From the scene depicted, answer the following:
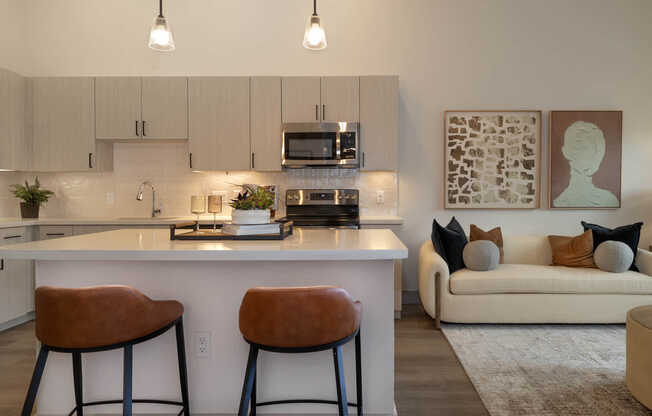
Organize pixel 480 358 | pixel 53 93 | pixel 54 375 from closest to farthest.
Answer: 1. pixel 54 375
2. pixel 480 358
3. pixel 53 93

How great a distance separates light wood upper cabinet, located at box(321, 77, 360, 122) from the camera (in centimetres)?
390

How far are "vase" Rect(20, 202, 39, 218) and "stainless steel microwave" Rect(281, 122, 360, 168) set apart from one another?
2534 millimetres

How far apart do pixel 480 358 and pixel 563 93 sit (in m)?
3.15

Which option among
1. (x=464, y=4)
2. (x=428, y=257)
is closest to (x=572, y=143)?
(x=464, y=4)

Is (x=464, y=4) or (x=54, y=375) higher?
(x=464, y=4)

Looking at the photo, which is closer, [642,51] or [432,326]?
[432,326]

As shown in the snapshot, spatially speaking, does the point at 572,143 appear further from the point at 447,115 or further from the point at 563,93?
the point at 447,115

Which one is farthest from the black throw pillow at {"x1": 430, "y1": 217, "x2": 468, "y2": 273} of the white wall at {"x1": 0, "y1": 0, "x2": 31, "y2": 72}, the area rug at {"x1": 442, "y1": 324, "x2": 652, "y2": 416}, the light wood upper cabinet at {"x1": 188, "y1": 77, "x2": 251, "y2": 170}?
the white wall at {"x1": 0, "y1": 0, "x2": 31, "y2": 72}

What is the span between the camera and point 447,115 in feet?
13.9

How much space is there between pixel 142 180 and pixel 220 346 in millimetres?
3018

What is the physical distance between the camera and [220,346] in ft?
6.23

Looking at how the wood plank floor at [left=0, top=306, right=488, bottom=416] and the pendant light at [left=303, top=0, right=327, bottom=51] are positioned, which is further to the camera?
the pendant light at [left=303, top=0, right=327, bottom=51]

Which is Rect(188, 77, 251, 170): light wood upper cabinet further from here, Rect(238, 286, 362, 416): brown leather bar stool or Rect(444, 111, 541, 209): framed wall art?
Rect(238, 286, 362, 416): brown leather bar stool

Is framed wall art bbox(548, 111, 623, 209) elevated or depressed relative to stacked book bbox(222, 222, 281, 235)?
elevated
